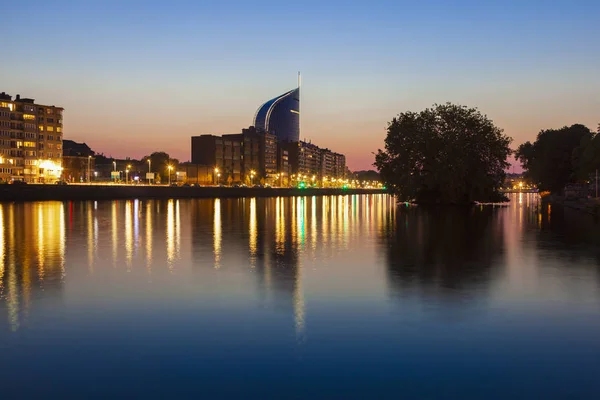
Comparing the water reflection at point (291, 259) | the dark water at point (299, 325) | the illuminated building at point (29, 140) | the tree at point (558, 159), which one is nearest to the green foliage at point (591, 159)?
the tree at point (558, 159)

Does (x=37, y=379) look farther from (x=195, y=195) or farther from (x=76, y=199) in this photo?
(x=195, y=195)

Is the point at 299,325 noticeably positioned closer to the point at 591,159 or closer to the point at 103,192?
the point at 591,159

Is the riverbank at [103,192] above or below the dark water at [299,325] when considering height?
above

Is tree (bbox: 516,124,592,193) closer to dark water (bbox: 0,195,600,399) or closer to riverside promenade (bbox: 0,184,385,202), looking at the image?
riverside promenade (bbox: 0,184,385,202)

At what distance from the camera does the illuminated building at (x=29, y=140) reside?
16438 centimetres

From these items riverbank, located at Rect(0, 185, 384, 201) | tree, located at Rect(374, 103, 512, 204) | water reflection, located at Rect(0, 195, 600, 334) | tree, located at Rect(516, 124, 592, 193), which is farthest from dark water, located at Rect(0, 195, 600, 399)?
tree, located at Rect(516, 124, 592, 193)

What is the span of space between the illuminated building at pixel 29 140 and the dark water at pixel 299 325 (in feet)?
516

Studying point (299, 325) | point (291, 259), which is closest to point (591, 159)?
point (291, 259)

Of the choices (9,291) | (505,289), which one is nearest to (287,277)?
(505,289)

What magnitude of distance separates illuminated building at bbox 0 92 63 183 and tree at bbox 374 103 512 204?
116 metres

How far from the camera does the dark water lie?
900 cm

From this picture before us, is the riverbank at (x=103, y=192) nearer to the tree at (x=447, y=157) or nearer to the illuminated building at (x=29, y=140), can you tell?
the illuminated building at (x=29, y=140)

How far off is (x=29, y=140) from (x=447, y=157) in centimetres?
13351

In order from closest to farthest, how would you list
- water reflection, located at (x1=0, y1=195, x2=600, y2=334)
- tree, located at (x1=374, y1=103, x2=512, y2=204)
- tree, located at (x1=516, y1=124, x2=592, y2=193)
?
water reflection, located at (x1=0, y1=195, x2=600, y2=334), tree, located at (x1=374, y1=103, x2=512, y2=204), tree, located at (x1=516, y1=124, x2=592, y2=193)
